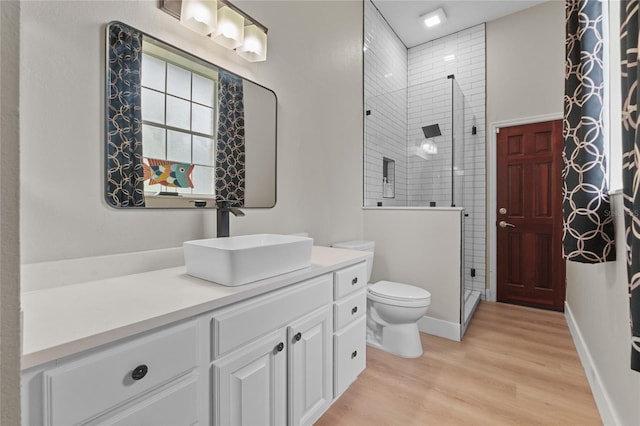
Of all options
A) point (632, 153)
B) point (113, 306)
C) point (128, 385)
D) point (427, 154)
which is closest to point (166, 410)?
point (128, 385)

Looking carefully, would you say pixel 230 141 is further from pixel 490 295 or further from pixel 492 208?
pixel 490 295

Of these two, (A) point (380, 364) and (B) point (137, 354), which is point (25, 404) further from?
(A) point (380, 364)

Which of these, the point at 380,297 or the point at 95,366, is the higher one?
the point at 95,366

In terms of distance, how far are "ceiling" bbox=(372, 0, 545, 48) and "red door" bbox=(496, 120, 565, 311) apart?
1292mm

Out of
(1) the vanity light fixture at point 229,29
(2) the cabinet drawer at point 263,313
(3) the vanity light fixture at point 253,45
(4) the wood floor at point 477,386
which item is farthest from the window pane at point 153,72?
(4) the wood floor at point 477,386

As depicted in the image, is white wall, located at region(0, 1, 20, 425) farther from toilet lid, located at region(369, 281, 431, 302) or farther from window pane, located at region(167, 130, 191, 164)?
toilet lid, located at region(369, 281, 431, 302)

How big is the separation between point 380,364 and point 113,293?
68.6 inches

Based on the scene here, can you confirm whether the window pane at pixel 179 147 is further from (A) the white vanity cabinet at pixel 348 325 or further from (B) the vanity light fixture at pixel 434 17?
(B) the vanity light fixture at pixel 434 17

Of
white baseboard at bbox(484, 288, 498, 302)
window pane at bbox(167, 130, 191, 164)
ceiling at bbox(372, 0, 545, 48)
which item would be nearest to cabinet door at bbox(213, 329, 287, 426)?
window pane at bbox(167, 130, 191, 164)

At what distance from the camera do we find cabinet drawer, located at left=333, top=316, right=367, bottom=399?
1.53m

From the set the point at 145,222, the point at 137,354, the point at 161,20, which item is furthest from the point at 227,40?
the point at 137,354

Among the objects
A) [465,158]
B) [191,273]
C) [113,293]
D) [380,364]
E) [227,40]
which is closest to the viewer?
[113,293]

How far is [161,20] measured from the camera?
136 centimetres

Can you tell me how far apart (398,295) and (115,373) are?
6.05ft
